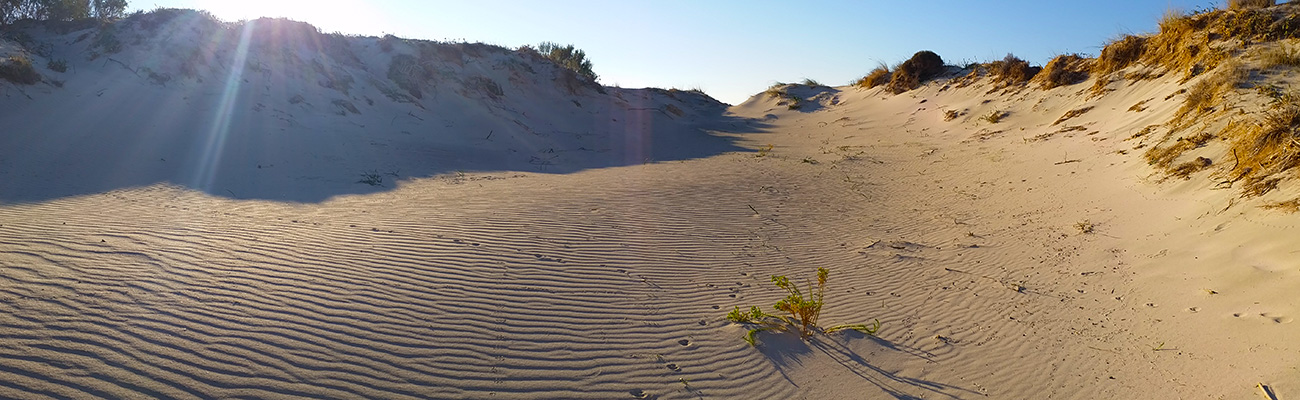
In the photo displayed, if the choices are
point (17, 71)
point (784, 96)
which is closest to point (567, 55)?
point (784, 96)

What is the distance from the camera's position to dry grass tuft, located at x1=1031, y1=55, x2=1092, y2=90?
16.5 meters

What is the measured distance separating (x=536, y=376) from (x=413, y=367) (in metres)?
0.65

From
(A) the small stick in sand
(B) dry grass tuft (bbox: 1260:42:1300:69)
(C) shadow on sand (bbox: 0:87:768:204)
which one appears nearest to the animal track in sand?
(A) the small stick in sand

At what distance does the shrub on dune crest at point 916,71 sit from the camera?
24734 mm

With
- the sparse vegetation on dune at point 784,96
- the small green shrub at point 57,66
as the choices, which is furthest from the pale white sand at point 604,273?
the sparse vegetation on dune at point 784,96

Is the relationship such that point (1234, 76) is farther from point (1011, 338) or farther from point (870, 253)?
point (1011, 338)

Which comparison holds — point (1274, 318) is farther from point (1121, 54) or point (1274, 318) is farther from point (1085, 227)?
point (1121, 54)

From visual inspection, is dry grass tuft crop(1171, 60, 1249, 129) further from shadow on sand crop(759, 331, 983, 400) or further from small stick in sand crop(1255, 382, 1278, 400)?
shadow on sand crop(759, 331, 983, 400)

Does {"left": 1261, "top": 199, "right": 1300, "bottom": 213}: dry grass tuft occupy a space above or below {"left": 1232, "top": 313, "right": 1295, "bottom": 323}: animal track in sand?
above

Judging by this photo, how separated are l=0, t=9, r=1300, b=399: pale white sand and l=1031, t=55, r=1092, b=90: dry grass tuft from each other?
4.97m

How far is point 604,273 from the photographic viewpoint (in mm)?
5387

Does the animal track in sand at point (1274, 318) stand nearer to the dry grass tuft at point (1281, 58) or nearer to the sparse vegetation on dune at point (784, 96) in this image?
the dry grass tuft at point (1281, 58)

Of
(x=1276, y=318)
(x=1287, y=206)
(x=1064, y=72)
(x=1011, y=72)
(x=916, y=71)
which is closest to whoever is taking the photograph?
(x=1276, y=318)

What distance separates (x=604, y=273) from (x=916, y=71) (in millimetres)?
23034
